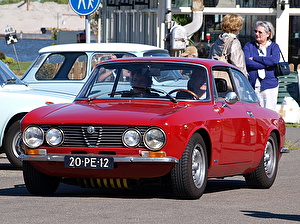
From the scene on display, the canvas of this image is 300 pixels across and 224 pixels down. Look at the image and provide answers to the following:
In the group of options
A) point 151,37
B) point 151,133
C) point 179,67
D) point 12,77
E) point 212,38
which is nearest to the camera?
point 151,133

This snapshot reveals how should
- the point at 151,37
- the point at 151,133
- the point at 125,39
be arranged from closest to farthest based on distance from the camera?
the point at 151,133 < the point at 151,37 < the point at 125,39

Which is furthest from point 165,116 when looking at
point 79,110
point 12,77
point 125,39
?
point 125,39

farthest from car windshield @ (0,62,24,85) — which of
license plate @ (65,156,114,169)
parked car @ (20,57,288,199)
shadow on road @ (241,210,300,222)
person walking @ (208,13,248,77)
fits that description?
shadow on road @ (241,210,300,222)

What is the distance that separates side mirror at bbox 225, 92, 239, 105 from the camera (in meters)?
9.81

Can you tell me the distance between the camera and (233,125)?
32.0ft

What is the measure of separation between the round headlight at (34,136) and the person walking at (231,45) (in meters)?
4.61

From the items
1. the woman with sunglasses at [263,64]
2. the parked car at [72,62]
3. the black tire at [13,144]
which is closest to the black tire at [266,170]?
the woman with sunglasses at [263,64]

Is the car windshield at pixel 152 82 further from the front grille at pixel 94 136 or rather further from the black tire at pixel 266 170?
the black tire at pixel 266 170

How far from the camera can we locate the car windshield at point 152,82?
9.73 metres

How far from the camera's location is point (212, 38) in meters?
28.3

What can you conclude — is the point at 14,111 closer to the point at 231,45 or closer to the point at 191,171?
the point at 231,45

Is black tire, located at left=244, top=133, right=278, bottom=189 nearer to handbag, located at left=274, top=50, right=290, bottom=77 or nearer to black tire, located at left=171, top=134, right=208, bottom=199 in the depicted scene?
black tire, located at left=171, top=134, right=208, bottom=199

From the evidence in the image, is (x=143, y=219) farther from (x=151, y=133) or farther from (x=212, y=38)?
(x=212, y=38)

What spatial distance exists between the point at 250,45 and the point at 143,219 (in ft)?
21.3
